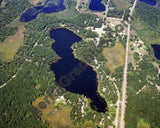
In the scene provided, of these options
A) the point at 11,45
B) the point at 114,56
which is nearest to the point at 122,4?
the point at 114,56

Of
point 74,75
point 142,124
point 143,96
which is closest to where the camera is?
point 142,124

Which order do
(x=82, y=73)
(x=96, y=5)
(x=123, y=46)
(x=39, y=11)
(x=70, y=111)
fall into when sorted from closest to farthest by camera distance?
(x=70, y=111)
(x=82, y=73)
(x=123, y=46)
(x=39, y=11)
(x=96, y=5)

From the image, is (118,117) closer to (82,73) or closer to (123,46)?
(82,73)

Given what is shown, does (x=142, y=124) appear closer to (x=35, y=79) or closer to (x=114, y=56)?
(x=114, y=56)

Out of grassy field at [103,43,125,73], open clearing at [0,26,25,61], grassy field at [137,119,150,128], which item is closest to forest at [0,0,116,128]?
open clearing at [0,26,25,61]

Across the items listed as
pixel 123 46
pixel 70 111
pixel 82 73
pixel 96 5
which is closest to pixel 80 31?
pixel 123 46

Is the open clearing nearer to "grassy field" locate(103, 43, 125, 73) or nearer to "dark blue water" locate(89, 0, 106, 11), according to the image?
"grassy field" locate(103, 43, 125, 73)
